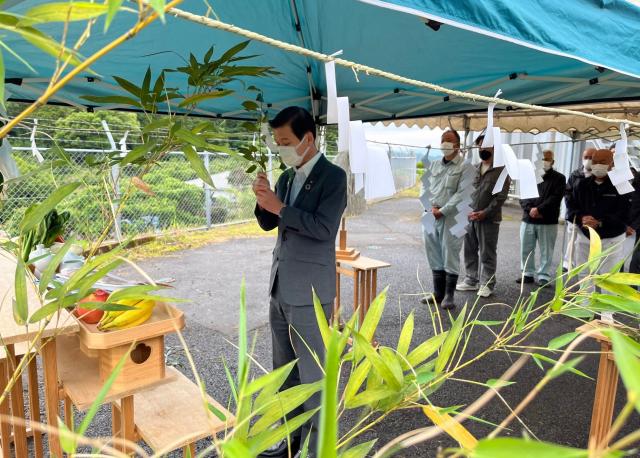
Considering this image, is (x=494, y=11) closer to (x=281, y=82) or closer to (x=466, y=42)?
(x=466, y=42)

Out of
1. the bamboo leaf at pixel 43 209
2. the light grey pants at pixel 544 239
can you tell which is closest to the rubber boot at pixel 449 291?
the light grey pants at pixel 544 239

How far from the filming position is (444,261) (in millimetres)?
4270

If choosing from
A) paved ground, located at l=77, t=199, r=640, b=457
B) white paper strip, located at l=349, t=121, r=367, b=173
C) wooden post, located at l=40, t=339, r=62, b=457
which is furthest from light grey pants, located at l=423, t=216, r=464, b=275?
wooden post, located at l=40, t=339, r=62, b=457

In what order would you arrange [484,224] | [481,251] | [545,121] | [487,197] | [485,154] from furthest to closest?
1. [545,121]
2. [481,251]
3. [484,224]
4. [487,197]
5. [485,154]

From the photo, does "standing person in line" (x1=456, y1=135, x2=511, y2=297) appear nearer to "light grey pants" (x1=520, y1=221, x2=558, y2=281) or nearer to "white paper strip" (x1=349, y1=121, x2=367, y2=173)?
"light grey pants" (x1=520, y1=221, x2=558, y2=281)

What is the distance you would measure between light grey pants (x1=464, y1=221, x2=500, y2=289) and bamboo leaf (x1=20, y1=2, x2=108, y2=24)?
460cm

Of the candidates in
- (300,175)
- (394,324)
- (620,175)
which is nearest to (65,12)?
(300,175)

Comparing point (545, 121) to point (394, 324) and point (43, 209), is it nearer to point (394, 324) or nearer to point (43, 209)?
point (394, 324)

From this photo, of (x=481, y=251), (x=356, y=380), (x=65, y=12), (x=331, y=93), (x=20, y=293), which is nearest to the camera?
(x=65, y=12)

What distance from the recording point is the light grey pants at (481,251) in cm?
471

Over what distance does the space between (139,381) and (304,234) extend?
874mm

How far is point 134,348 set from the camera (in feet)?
3.93

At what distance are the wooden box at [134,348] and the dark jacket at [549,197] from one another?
4.74 metres

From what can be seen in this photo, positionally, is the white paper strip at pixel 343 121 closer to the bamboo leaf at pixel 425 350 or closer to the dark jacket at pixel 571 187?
the bamboo leaf at pixel 425 350
